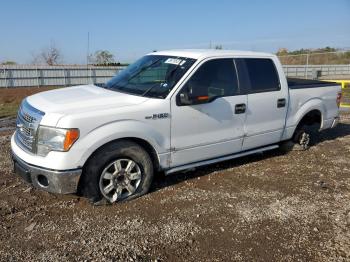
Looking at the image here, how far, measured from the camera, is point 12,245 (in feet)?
11.0

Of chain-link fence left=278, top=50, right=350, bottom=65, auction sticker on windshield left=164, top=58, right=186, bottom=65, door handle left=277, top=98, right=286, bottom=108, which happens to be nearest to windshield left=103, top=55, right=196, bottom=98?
auction sticker on windshield left=164, top=58, right=186, bottom=65

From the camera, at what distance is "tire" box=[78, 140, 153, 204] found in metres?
3.95

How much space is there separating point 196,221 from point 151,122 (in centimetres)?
127

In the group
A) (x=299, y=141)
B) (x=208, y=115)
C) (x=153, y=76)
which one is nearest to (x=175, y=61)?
(x=153, y=76)

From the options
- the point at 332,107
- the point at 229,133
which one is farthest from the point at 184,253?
the point at 332,107

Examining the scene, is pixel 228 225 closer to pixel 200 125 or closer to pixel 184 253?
pixel 184 253

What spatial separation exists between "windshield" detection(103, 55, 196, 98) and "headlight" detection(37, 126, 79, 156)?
1.16 metres

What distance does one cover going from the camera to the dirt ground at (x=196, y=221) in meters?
3.31

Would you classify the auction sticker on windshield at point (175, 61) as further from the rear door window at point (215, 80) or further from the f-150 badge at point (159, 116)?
the f-150 badge at point (159, 116)

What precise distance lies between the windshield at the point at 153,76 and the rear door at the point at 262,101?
100cm

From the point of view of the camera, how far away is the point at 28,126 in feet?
12.9

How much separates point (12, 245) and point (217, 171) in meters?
3.09

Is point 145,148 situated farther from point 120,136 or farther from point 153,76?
point 153,76

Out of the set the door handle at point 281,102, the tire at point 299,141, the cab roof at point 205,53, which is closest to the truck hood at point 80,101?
the cab roof at point 205,53
